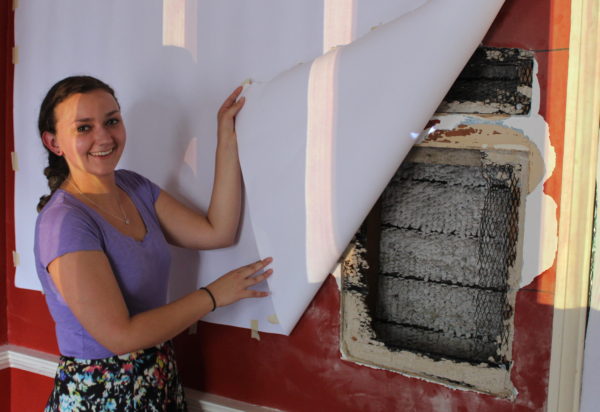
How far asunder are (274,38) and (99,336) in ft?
2.96

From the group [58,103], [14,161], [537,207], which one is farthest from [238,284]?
[14,161]

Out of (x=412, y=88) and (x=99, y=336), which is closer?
(x=412, y=88)

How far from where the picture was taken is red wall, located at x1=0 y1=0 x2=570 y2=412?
1.33m

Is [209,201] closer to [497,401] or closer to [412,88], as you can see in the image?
[412,88]

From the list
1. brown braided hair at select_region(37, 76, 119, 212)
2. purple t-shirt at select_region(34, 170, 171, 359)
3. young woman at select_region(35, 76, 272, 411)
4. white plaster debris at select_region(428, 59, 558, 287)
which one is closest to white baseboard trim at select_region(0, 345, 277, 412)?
young woman at select_region(35, 76, 272, 411)

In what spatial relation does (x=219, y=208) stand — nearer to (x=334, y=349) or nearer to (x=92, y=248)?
(x=92, y=248)

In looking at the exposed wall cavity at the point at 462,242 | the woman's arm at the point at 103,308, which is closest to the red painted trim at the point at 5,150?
the woman's arm at the point at 103,308

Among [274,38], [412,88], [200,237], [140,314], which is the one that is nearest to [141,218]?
[200,237]

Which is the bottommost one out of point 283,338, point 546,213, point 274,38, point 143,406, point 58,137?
point 143,406

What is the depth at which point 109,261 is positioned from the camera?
151 centimetres

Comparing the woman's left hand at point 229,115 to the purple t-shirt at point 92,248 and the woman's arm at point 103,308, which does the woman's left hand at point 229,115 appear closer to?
the purple t-shirt at point 92,248

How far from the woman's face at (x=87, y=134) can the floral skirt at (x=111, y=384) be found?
507mm

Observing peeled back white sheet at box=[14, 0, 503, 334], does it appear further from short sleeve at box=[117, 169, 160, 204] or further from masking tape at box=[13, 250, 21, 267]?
masking tape at box=[13, 250, 21, 267]

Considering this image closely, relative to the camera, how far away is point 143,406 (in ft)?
5.18
